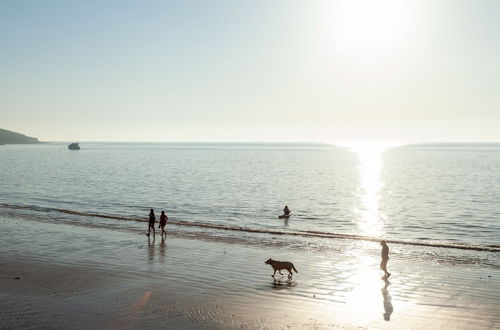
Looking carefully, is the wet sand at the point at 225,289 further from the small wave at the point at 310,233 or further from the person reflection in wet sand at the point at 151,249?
the small wave at the point at 310,233

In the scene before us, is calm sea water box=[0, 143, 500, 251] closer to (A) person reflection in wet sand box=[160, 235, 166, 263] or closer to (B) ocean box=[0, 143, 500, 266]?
(B) ocean box=[0, 143, 500, 266]

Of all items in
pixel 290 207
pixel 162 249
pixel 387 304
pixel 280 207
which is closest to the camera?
pixel 387 304

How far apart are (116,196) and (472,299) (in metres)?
55.4

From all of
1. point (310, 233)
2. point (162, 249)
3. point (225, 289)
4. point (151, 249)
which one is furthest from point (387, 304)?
point (310, 233)

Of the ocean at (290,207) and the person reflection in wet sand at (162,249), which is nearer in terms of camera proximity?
the person reflection in wet sand at (162,249)

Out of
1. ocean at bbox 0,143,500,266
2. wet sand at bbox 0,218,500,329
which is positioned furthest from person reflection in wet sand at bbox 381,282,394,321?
ocean at bbox 0,143,500,266

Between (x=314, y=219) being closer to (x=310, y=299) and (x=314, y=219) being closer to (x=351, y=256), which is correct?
(x=351, y=256)

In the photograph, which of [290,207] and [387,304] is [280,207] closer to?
[290,207]

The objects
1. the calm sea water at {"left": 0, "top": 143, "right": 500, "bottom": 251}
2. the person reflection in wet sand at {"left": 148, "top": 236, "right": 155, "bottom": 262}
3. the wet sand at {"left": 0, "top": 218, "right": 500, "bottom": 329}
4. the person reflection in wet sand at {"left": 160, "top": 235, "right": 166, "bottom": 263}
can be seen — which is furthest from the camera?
the calm sea water at {"left": 0, "top": 143, "right": 500, "bottom": 251}

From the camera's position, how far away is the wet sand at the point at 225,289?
16.2 metres

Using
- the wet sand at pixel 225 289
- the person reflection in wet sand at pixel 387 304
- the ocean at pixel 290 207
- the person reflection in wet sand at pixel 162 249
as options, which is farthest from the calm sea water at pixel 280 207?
the person reflection in wet sand at pixel 387 304

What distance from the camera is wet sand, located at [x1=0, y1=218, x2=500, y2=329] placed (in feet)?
53.3

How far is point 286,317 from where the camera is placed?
54.2 ft

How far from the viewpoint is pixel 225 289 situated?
65.2 feet
